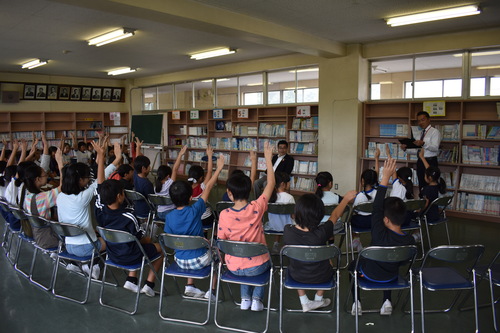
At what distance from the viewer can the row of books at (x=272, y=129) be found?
9227 mm

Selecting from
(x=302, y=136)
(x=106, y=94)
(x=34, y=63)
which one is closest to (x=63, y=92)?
(x=106, y=94)

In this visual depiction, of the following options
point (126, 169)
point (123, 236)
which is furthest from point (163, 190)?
point (123, 236)

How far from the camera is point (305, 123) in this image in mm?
8797

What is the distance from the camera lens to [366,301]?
3473 millimetres

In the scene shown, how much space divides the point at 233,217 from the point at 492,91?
559 centimetres

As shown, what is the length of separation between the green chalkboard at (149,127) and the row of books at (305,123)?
477 centimetres

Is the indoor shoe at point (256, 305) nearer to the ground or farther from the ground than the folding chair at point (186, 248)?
nearer to the ground

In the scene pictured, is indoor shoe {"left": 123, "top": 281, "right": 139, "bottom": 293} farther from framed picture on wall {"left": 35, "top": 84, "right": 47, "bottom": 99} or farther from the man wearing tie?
framed picture on wall {"left": 35, "top": 84, "right": 47, "bottom": 99}

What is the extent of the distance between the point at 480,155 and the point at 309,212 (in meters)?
5.14

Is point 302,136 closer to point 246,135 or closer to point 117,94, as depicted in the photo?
point 246,135

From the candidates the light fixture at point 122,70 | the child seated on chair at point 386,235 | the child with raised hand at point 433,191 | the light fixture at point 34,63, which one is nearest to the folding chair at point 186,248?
the child seated on chair at point 386,235

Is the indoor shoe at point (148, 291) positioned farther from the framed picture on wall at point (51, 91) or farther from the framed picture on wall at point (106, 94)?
the framed picture on wall at point (106, 94)

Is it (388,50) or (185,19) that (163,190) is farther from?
(388,50)

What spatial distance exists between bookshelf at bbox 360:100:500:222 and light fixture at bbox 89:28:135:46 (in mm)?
5069
